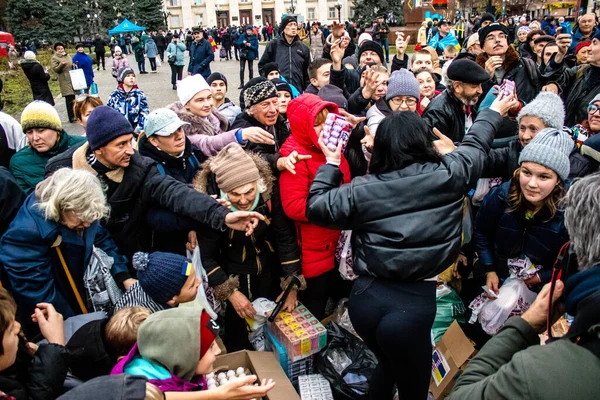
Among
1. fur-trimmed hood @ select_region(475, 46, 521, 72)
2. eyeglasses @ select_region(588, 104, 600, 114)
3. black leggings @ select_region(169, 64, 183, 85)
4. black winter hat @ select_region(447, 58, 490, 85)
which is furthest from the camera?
black leggings @ select_region(169, 64, 183, 85)

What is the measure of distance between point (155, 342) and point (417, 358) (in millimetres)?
1420

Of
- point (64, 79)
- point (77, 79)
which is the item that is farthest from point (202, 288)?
point (64, 79)

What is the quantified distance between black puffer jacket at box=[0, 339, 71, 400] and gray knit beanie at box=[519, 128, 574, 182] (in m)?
2.89

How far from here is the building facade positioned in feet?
230

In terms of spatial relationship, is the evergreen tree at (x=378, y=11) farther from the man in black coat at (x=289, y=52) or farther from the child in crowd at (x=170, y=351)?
the child in crowd at (x=170, y=351)

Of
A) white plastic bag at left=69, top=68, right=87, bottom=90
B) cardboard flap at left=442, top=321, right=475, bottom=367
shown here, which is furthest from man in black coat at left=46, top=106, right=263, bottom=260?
white plastic bag at left=69, top=68, right=87, bottom=90

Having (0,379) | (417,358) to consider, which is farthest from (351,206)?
(0,379)

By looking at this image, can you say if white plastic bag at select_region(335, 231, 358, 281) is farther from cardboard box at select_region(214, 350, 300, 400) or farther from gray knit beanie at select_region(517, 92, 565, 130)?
gray knit beanie at select_region(517, 92, 565, 130)

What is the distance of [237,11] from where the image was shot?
232ft

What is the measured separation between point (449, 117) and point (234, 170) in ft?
6.75

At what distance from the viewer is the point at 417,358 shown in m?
2.52

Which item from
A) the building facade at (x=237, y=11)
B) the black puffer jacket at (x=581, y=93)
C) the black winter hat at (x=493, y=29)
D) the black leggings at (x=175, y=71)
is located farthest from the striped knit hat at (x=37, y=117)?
the building facade at (x=237, y=11)

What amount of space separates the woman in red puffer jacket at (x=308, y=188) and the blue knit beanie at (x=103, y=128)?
1.13m

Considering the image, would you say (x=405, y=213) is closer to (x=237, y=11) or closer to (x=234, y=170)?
(x=234, y=170)
